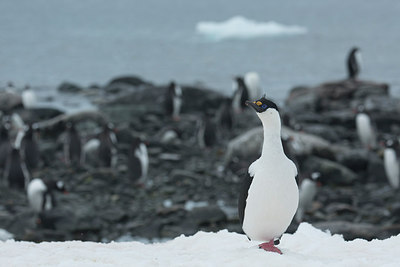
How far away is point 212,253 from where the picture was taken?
13.0ft

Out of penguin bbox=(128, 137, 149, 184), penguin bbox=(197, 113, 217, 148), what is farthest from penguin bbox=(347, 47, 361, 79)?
penguin bbox=(128, 137, 149, 184)

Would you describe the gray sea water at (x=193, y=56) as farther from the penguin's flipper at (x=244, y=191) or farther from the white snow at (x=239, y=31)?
the penguin's flipper at (x=244, y=191)

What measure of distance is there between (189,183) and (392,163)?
3518 millimetres

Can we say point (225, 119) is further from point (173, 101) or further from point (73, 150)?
point (73, 150)

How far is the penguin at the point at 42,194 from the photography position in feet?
31.2

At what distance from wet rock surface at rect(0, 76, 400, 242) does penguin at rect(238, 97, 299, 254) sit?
3120 millimetres

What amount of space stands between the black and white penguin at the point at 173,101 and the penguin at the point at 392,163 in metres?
6.41

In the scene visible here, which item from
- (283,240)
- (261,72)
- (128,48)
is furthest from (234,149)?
(128,48)

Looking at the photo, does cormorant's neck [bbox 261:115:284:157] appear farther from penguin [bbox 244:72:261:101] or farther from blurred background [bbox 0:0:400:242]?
penguin [bbox 244:72:261:101]

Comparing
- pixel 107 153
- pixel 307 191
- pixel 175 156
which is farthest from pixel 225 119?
pixel 307 191

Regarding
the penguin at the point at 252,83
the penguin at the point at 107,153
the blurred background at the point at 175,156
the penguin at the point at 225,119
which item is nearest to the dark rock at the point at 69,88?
the blurred background at the point at 175,156

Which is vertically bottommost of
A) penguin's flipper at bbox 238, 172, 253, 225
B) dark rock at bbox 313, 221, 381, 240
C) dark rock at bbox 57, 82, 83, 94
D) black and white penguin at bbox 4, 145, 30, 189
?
dark rock at bbox 57, 82, 83, 94

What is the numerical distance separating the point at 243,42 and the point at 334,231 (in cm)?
4593

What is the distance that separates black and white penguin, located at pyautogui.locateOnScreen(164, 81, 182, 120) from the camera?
16172 millimetres
